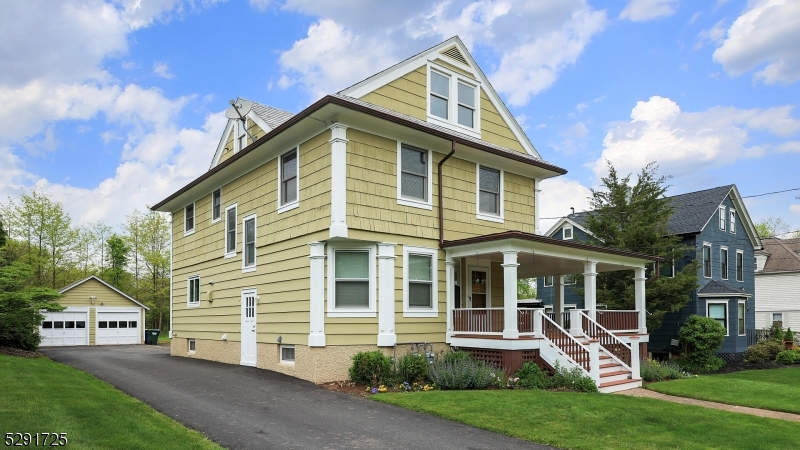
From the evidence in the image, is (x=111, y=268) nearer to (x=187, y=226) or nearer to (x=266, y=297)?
(x=187, y=226)

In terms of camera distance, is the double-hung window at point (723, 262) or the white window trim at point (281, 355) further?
the double-hung window at point (723, 262)

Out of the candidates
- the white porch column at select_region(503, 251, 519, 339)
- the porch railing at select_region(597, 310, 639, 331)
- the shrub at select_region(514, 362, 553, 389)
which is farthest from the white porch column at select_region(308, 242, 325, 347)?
the porch railing at select_region(597, 310, 639, 331)

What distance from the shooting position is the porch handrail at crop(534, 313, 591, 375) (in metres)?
13.2

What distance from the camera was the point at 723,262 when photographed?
98.9 ft

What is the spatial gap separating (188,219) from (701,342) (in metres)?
20.7

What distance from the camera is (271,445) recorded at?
302 inches

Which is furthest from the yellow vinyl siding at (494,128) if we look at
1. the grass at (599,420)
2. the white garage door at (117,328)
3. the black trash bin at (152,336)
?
the white garage door at (117,328)

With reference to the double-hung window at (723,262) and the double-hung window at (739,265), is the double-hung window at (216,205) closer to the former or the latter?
the double-hung window at (723,262)

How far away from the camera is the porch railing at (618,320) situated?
16.5 meters

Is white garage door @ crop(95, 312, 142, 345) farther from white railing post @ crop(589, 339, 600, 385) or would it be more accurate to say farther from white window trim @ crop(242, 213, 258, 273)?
white railing post @ crop(589, 339, 600, 385)

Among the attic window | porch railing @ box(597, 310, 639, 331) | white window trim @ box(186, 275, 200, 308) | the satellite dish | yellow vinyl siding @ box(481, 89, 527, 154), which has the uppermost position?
the attic window

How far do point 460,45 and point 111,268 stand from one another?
41434mm

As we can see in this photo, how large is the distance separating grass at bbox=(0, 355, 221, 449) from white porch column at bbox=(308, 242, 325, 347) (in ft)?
12.9

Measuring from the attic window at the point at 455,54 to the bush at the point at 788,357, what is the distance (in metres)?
21.0
